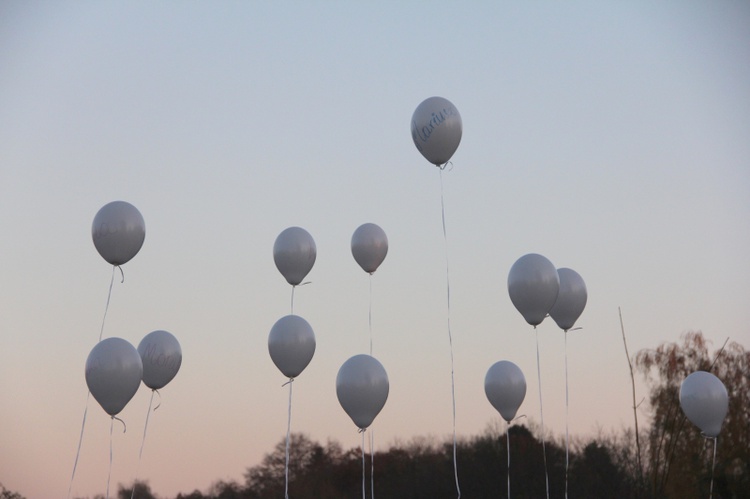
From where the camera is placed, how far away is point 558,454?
28.9 metres

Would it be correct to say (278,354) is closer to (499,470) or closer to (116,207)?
(116,207)

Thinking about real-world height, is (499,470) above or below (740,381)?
below

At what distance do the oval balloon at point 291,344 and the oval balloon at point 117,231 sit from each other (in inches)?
86.8

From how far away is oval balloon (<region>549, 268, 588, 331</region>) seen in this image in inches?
511

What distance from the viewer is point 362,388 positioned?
451 inches

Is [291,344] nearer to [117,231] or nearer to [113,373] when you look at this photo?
[113,373]

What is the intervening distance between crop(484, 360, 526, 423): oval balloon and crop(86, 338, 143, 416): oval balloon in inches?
195

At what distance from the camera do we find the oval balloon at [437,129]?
A: 39.3 feet

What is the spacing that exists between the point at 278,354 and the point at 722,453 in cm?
1228

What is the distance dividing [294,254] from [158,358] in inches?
96.3

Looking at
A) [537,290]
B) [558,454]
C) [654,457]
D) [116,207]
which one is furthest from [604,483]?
[116,207]

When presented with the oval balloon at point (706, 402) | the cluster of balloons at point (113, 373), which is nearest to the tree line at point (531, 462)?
the oval balloon at point (706, 402)

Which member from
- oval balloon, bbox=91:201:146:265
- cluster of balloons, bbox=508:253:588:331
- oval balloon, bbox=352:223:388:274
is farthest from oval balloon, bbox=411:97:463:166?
oval balloon, bbox=91:201:146:265

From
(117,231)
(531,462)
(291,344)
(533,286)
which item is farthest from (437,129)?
(531,462)
